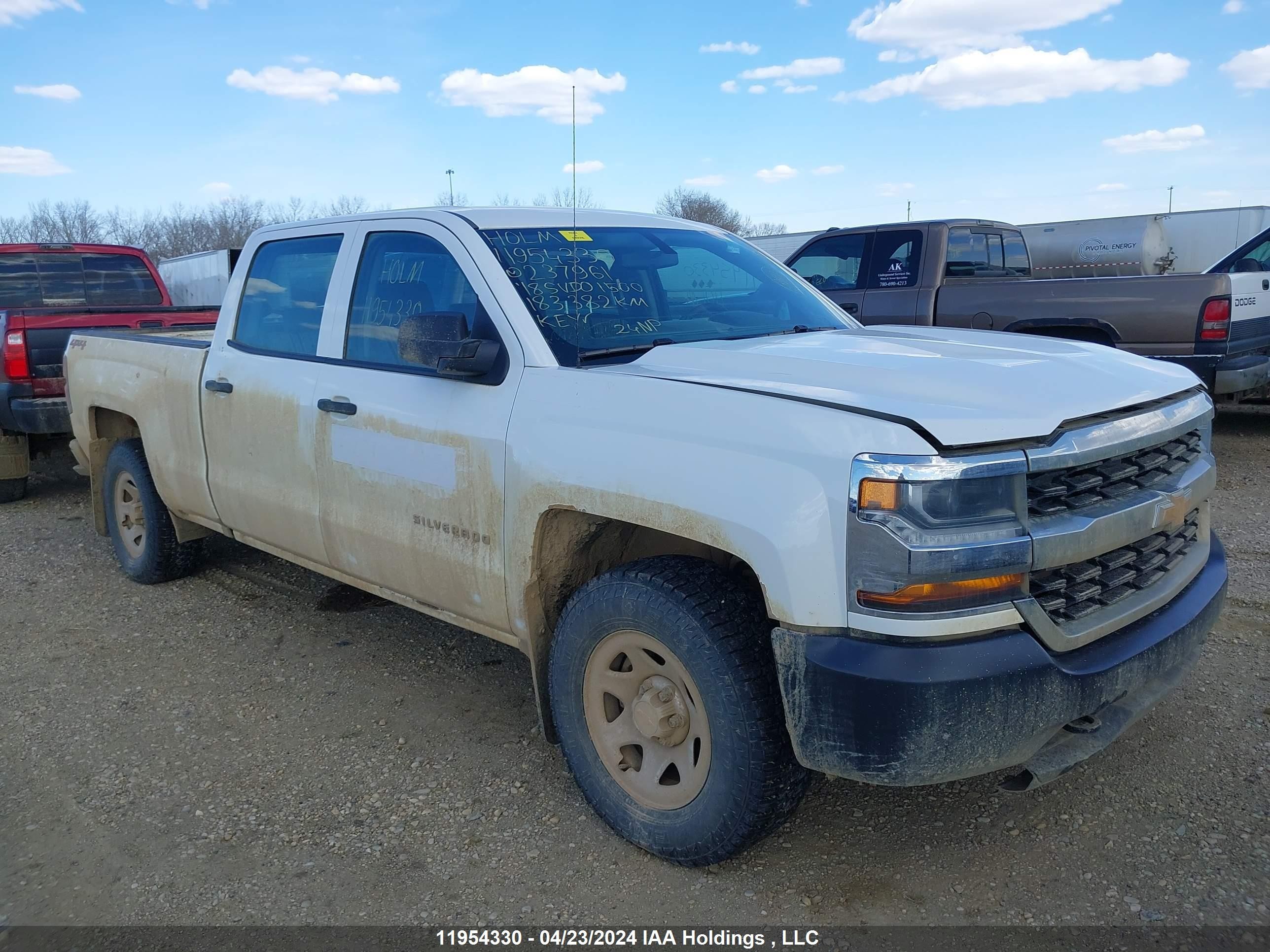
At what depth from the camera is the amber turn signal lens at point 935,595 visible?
232 cm

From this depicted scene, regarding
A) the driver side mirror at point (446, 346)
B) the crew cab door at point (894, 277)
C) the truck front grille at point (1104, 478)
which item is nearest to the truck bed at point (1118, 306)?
the crew cab door at point (894, 277)

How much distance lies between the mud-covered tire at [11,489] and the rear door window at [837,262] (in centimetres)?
673

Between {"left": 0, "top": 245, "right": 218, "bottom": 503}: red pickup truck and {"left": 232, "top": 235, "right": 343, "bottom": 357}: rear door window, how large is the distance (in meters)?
3.45

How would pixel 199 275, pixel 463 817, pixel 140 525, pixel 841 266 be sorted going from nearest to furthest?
pixel 463 817 < pixel 140 525 < pixel 841 266 < pixel 199 275

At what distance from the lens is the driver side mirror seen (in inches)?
123

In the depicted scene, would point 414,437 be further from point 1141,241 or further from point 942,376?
point 1141,241

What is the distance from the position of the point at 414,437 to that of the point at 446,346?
456mm

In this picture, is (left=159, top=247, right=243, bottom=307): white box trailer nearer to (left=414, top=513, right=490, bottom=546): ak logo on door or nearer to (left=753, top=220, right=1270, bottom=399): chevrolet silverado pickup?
(left=753, top=220, right=1270, bottom=399): chevrolet silverado pickup

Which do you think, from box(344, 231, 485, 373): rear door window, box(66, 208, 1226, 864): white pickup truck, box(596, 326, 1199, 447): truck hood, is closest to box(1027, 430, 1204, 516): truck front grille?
box(66, 208, 1226, 864): white pickup truck

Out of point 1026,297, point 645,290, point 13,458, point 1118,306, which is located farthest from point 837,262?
point 13,458

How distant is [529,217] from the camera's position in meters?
3.77

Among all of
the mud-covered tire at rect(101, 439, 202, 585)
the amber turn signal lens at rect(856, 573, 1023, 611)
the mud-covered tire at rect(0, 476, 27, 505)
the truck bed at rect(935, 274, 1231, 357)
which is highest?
the truck bed at rect(935, 274, 1231, 357)

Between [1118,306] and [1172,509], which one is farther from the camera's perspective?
[1118,306]

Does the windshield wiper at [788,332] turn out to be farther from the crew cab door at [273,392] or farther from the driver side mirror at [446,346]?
the crew cab door at [273,392]
